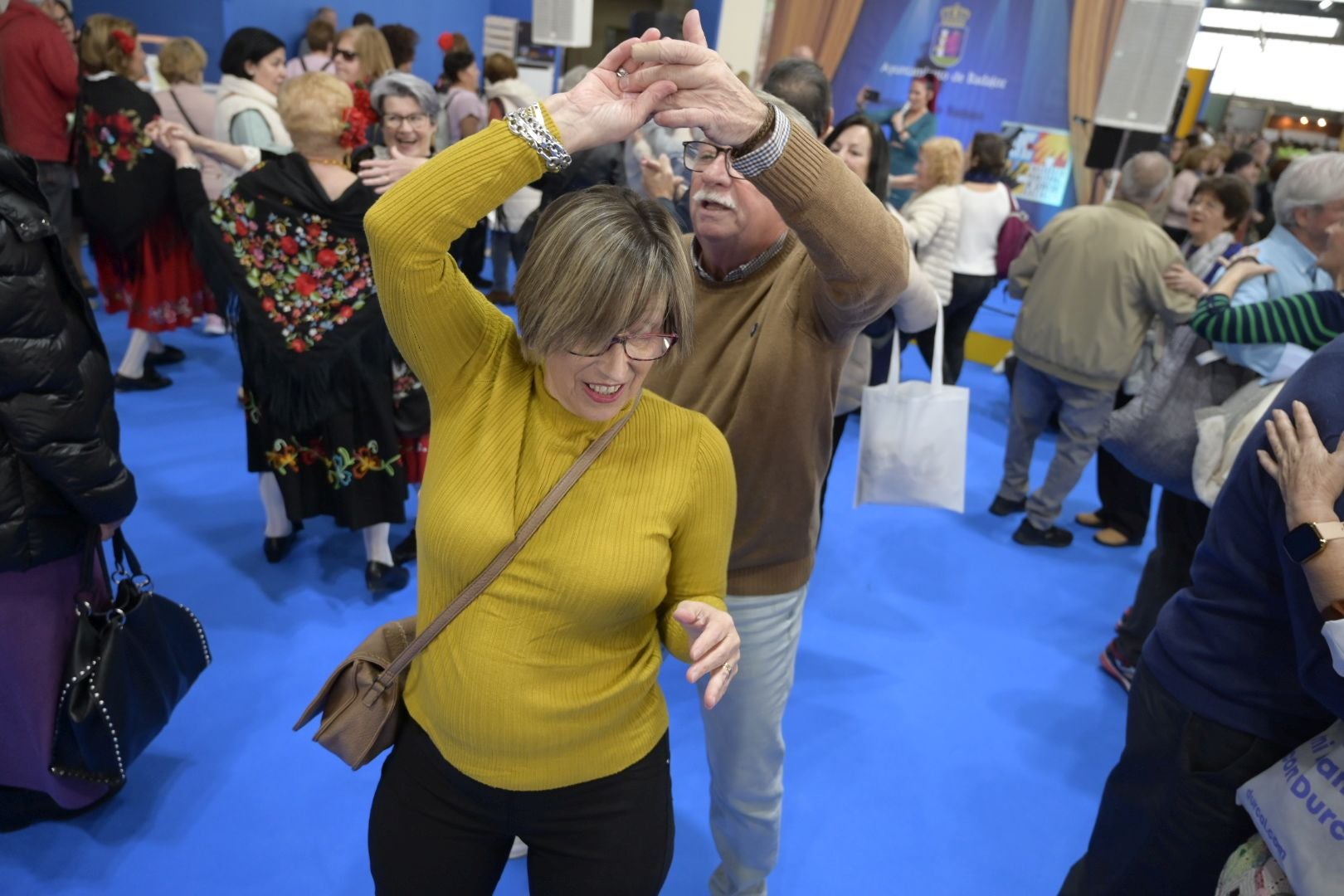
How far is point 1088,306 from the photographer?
4.04 meters

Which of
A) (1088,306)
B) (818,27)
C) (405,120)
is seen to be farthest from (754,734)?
(818,27)

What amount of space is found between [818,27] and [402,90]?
6.14 metres

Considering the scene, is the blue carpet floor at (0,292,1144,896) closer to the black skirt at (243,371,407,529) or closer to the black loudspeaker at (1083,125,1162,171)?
the black skirt at (243,371,407,529)

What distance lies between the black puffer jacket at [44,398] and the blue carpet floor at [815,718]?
82 centimetres

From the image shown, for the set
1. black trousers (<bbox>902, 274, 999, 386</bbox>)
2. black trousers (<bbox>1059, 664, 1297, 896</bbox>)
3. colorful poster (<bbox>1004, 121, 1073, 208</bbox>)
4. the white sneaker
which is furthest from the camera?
colorful poster (<bbox>1004, 121, 1073, 208</bbox>)

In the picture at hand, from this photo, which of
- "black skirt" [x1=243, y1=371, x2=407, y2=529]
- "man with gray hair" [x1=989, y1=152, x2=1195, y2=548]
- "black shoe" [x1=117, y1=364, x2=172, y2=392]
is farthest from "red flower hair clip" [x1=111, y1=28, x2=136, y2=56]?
"man with gray hair" [x1=989, y1=152, x2=1195, y2=548]

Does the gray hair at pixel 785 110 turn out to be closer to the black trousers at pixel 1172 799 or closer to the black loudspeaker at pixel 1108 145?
the black trousers at pixel 1172 799

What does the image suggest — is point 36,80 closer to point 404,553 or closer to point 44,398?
point 404,553

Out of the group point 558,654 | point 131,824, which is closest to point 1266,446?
point 558,654

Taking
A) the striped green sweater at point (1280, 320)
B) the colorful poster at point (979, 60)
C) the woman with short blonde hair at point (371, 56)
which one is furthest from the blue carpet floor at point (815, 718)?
the colorful poster at point (979, 60)

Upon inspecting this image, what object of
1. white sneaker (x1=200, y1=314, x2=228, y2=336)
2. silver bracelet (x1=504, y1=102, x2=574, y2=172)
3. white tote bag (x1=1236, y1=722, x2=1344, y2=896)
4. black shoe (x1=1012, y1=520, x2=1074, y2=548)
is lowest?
white sneaker (x1=200, y1=314, x2=228, y2=336)

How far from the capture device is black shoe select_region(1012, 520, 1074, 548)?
450 cm

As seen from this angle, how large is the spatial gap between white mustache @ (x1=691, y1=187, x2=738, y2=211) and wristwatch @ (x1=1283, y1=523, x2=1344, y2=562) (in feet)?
3.33

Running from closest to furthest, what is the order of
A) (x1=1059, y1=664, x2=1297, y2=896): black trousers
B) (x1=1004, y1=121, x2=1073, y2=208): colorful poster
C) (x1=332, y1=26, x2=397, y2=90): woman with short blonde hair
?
(x1=1059, y1=664, x2=1297, y2=896): black trousers, (x1=332, y1=26, x2=397, y2=90): woman with short blonde hair, (x1=1004, y1=121, x2=1073, y2=208): colorful poster
